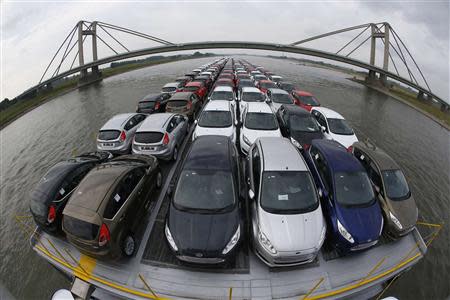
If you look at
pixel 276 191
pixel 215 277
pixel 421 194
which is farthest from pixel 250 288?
pixel 421 194

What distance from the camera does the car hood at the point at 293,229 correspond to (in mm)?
4594

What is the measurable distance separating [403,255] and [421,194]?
5.40 m

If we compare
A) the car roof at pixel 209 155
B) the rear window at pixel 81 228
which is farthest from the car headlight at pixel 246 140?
the rear window at pixel 81 228

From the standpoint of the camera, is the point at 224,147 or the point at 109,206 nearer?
the point at 109,206

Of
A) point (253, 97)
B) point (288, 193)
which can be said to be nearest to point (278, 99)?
point (253, 97)

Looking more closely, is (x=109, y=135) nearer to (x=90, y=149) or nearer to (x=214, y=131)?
(x=90, y=149)

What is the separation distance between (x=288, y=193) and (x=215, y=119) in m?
5.42

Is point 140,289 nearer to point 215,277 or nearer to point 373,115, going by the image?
point 215,277

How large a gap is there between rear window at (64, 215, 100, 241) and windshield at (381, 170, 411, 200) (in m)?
7.50

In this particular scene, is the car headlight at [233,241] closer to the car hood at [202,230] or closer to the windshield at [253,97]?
the car hood at [202,230]

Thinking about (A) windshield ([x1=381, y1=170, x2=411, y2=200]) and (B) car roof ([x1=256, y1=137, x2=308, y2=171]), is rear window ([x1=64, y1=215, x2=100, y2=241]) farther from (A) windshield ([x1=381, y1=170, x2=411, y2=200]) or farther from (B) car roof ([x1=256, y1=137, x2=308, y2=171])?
(A) windshield ([x1=381, y1=170, x2=411, y2=200])

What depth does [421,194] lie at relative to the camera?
9156 mm

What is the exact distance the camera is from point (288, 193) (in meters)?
5.40

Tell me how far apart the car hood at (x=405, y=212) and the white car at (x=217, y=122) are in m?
5.68
